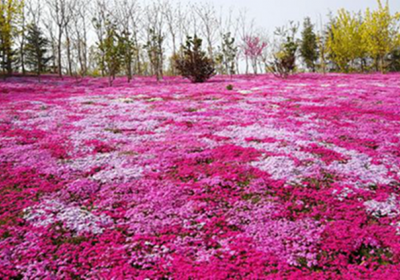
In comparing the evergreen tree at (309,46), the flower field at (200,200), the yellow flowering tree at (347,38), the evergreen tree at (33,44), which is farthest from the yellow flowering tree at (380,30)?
the evergreen tree at (33,44)

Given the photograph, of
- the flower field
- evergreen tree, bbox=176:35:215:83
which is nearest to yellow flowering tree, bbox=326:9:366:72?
evergreen tree, bbox=176:35:215:83

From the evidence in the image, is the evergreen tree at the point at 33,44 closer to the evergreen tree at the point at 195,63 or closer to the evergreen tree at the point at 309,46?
the evergreen tree at the point at 195,63

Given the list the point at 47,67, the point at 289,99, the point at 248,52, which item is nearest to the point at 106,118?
the point at 289,99

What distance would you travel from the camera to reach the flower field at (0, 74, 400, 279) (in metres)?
4.33

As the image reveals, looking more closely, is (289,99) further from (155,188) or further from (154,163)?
(155,188)

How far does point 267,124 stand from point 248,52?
42.9 meters

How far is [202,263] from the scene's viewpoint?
169 inches

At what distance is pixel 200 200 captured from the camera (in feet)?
20.1

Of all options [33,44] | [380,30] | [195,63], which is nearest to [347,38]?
[380,30]

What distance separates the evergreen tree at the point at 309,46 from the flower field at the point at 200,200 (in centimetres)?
6056

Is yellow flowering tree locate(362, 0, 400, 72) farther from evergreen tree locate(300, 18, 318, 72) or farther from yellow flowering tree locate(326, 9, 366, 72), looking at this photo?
evergreen tree locate(300, 18, 318, 72)

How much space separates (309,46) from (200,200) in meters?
69.1

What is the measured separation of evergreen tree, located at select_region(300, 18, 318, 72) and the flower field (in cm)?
6056

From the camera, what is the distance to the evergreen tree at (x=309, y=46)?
217 ft
